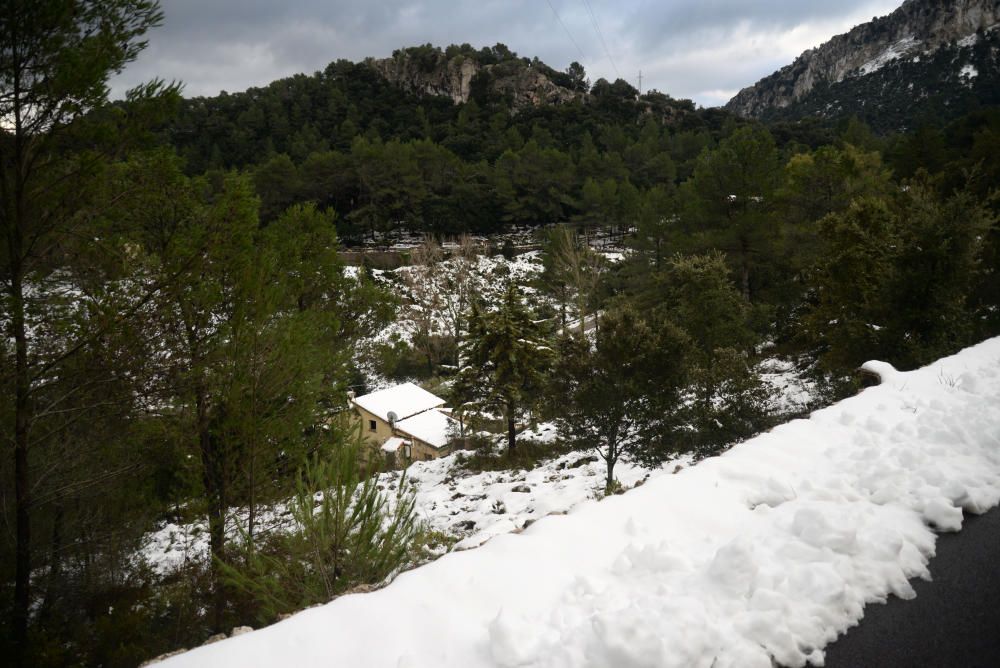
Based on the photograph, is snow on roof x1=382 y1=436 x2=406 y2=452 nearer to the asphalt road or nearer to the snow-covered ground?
the snow-covered ground

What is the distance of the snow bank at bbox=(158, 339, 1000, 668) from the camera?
8.28ft

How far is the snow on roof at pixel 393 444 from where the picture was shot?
23.0 m

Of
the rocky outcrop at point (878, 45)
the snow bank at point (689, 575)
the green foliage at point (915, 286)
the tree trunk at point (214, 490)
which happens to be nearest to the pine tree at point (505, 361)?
the green foliage at point (915, 286)

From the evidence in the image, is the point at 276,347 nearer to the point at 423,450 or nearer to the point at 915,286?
the point at 915,286

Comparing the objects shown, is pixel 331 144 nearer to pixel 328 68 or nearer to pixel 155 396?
pixel 328 68

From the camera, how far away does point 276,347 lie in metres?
7.44

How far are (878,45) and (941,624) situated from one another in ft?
706

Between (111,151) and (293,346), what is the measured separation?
11.3ft

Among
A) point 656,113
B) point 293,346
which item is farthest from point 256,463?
point 656,113

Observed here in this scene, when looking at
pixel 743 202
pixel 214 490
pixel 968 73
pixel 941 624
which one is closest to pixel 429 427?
pixel 214 490

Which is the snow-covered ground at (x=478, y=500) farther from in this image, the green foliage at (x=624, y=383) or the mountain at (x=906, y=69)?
the mountain at (x=906, y=69)

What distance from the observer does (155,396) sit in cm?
591

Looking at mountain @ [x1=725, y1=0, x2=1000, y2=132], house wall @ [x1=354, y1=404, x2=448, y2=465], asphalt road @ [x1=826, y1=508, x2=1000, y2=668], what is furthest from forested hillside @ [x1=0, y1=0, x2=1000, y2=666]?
mountain @ [x1=725, y1=0, x2=1000, y2=132]

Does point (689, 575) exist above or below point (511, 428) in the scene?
above
